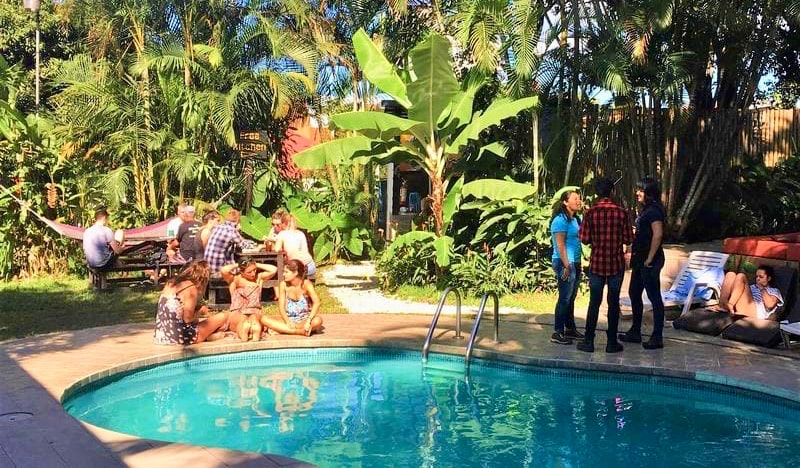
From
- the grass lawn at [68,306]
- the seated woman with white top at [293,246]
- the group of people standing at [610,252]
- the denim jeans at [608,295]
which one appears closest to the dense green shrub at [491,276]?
the grass lawn at [68,306]

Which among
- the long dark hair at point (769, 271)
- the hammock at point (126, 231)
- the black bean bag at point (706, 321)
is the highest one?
the hammock at point (126, 231)

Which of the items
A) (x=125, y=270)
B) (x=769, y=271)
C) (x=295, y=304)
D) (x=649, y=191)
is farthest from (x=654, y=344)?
(x=125, y=270)

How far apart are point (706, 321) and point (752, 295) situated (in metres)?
0.58

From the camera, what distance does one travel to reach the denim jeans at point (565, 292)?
838 centimetres

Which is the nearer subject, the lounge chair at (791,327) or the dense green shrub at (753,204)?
the lounge chair at (791,327)

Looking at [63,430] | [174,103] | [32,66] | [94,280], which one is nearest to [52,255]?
[94,280]

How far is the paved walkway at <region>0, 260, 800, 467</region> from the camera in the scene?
16.5ft

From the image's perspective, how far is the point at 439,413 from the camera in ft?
23.2

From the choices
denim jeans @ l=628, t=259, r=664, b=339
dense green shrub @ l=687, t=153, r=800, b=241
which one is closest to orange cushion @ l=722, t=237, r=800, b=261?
denim jeans @ l=628, t=259, r=664, b=339

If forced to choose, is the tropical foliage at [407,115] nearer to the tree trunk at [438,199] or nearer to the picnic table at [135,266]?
the tree trunk at [438,199]

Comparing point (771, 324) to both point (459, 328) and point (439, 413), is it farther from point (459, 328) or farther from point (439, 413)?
point (439, 413)

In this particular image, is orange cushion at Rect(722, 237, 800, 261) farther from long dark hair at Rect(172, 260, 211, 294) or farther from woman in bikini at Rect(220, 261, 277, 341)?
long dark hair at Rect(172, 260, 211, 294)

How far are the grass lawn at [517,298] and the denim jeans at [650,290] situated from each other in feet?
8.77

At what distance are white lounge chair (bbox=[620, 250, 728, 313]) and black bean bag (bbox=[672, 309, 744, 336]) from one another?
471mm
